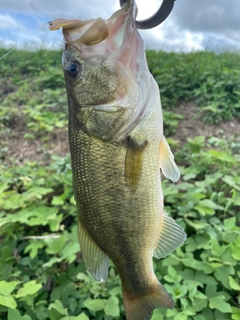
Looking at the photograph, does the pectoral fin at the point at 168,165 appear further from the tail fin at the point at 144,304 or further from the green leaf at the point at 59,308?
the green leaf at the point at 59,308

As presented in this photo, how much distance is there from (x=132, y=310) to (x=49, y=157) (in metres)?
2.87

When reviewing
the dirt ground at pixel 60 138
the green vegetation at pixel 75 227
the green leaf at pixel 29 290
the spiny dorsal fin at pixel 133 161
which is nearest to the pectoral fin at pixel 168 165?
the spiny dorsal fin at pixel 133 161

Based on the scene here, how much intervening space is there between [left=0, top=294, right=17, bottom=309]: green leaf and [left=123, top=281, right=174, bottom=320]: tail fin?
74 cm

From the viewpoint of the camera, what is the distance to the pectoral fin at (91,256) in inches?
53.6

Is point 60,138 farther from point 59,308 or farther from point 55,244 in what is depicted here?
point 59,308

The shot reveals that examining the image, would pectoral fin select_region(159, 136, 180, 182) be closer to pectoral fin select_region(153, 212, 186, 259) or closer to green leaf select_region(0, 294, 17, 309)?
pectoral fin select_region(153, 212, 186, 259)

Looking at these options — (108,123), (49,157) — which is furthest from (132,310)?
(49,157)

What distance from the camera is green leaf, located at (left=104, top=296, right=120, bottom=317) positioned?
205 centimetres

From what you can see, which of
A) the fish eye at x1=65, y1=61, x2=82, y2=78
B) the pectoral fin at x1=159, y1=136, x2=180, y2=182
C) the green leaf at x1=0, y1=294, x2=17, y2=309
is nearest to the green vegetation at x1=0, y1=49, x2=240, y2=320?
the green leaf at x1=0, y1=294, x2=17, y2=309

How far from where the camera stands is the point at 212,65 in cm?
573

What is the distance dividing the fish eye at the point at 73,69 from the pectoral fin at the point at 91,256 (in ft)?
1.71

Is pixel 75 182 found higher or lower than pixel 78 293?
higher

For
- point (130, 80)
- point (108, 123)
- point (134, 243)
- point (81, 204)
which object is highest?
point (130, 80)

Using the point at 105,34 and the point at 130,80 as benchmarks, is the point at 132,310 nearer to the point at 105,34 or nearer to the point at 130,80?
the point at 130,80
